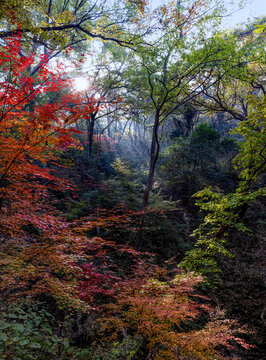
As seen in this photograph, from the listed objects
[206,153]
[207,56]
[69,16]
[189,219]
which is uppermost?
[69,16]

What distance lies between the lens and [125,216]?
6.98 metres

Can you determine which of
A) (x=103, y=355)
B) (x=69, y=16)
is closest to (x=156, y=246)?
(x=103, y=355)

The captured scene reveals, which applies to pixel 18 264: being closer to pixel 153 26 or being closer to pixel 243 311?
pixel 243 311

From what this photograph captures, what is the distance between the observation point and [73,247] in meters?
3.10

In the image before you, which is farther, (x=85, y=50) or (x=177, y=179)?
(x=177, y=179)

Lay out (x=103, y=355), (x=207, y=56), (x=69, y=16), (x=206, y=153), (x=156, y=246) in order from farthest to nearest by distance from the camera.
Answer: (x=206, y=153), (x=156, y=246), (x=207, y=56), (x=69, y=16), (x=103, y=355)

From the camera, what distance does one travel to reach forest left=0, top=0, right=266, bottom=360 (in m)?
2.71

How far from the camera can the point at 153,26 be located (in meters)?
6.61

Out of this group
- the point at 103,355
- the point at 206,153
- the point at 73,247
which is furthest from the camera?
the point at 206,153

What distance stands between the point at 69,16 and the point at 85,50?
5.57 m

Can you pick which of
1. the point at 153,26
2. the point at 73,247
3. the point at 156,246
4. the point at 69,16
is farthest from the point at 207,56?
the point at 156,246

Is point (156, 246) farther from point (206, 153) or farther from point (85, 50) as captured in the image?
point (85, 50)

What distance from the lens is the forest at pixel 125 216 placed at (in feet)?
8.89

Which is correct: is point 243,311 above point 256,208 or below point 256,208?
below
